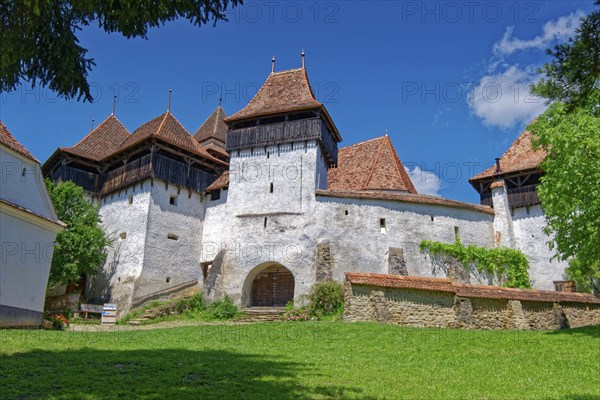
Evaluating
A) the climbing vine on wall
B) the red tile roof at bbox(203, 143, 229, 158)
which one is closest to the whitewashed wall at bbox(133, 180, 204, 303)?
the red tile roof at bbox(203, 143, 229, 158)

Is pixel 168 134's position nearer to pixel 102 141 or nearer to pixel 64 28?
pixel 102 141

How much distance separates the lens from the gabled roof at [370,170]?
2523 centimetres

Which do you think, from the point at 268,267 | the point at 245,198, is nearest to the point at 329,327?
the point at 268,267

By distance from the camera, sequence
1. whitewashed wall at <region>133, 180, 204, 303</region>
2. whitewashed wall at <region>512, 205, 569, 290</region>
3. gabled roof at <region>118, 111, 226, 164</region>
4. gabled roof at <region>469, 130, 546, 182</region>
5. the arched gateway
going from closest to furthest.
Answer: whitewashed wall at <region>512, 205, 569, 290</region> → the arched gateway → whitewashed wall at <region>133, 180, 204, 303</region> → gabled roof at <region>469, 130, 546, 182</region> → gabled roof at <region>118, 111, 226, 164</region>

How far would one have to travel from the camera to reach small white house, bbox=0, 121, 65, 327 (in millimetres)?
13727

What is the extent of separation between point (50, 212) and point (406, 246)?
13.9 meters

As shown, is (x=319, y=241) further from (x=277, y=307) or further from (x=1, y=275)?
(x=1, y=275)

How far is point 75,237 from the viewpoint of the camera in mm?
22500

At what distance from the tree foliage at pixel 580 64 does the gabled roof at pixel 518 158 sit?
1734 centimetres

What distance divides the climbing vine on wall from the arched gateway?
615 cm

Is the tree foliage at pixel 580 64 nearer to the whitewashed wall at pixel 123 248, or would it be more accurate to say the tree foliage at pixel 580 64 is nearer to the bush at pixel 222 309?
the bush at pixel 222 309

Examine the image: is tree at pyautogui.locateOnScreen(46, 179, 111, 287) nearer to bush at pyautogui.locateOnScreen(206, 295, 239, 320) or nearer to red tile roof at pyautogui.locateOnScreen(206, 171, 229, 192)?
red tile roof at pyautogui.locateOnScreen(206, 171, 229, 192)

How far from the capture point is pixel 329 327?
14.5m

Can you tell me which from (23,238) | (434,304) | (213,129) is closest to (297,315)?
(434,304)
